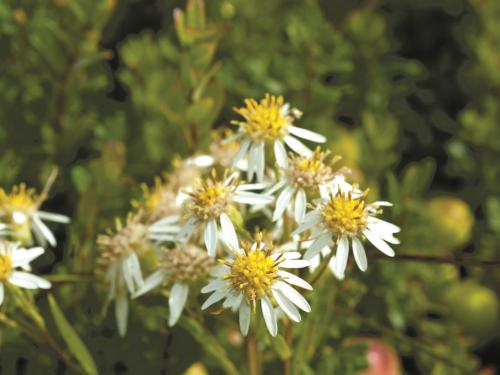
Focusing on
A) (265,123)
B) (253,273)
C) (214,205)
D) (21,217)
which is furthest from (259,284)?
(21,217)

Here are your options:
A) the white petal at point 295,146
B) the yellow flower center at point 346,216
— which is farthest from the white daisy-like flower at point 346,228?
the white petal at point 295,146

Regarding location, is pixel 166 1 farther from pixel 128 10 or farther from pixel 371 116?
pixel 371 116

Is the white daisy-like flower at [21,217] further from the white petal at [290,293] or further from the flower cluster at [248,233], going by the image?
the white petal at [290,293]

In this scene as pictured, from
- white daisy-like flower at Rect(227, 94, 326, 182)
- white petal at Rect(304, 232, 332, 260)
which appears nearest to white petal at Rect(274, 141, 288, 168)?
white daisy-like flower at Rect(227, 94, 326, 182)

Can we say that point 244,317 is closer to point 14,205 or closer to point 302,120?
point 14,205

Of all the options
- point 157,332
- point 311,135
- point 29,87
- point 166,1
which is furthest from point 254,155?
point 166,1

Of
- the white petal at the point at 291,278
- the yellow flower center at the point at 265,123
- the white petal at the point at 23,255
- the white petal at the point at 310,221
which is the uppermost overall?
the yellow flower center at the point at 265,123

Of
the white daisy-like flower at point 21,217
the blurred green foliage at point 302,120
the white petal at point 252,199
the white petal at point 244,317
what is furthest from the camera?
the blurred green foliage at point 302,120
